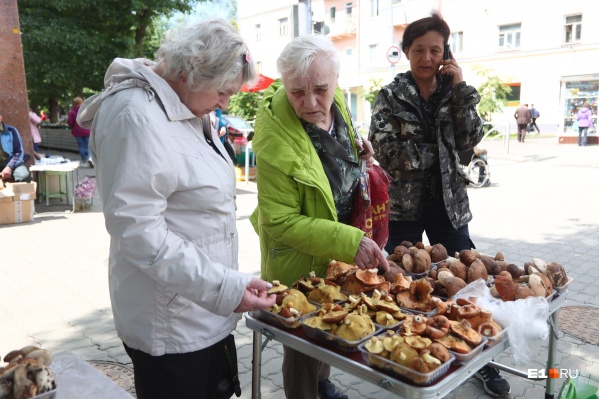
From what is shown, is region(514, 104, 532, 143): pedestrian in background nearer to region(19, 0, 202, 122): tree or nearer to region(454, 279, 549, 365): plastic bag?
region(19, 0, 202, 122): tree

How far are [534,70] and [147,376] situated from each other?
87.7 feet

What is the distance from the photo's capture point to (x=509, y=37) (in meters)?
25.6

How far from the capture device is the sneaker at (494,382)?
9.42 feet

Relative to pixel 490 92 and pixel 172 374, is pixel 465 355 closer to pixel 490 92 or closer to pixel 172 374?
pixel 172 374

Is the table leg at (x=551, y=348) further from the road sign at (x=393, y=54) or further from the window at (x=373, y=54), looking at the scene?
the window at (x=373, y=54)

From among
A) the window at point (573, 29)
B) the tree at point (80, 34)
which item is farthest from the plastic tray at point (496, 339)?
the window at point (573, 29)

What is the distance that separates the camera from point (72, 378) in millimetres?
1494

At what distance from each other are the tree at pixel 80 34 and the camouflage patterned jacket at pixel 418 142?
523 inches

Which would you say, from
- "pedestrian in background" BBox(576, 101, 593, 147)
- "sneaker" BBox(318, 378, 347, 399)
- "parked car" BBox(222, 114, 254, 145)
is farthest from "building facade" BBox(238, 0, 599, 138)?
"sneaker" BBox(318, 378, 347, 399)

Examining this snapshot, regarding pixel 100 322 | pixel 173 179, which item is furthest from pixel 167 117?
pixel 100 322

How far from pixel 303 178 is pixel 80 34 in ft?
46.6

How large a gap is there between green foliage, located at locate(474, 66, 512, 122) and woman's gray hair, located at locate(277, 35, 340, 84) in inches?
805

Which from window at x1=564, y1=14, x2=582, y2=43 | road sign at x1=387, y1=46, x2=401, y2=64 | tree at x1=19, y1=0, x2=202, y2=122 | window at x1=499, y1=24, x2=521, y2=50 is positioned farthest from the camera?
window at x1=499, y1=24, x2=521, y2=50

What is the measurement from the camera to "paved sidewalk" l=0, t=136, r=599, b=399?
333 cm
